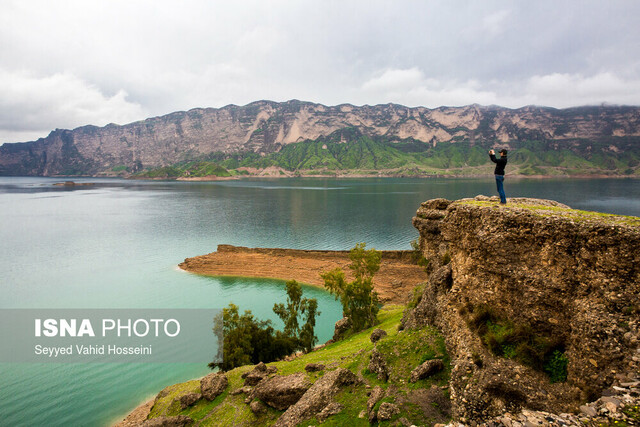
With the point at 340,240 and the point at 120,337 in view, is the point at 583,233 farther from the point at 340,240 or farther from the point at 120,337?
the point at 340,240

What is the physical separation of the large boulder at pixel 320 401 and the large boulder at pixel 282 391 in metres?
1.50

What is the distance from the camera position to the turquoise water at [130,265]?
29375 mm

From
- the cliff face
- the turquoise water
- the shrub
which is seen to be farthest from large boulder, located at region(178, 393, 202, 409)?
the shrub

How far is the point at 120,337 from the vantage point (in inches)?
1567

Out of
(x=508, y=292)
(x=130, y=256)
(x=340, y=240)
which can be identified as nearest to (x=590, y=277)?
(x=508, y=292)

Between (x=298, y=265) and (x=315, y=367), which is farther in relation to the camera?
(x=298, y=265)

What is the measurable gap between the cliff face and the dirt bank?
40309 mm

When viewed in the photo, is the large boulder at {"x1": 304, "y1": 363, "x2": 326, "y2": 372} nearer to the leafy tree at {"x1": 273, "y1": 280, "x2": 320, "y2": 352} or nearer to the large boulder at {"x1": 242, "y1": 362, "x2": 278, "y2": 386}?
the large boulder at {"x1": 242, "y1": 362, "x2": 278, "y2": 386}

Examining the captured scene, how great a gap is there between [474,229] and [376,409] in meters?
10.3

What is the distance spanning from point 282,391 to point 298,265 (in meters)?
45.2

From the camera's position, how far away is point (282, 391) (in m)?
19.9

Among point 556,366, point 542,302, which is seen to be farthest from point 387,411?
point 542,302

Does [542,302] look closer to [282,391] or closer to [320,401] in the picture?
[320,401]

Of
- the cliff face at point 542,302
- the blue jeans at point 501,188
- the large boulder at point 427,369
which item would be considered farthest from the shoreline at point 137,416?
the blue jeans at point 501,188
